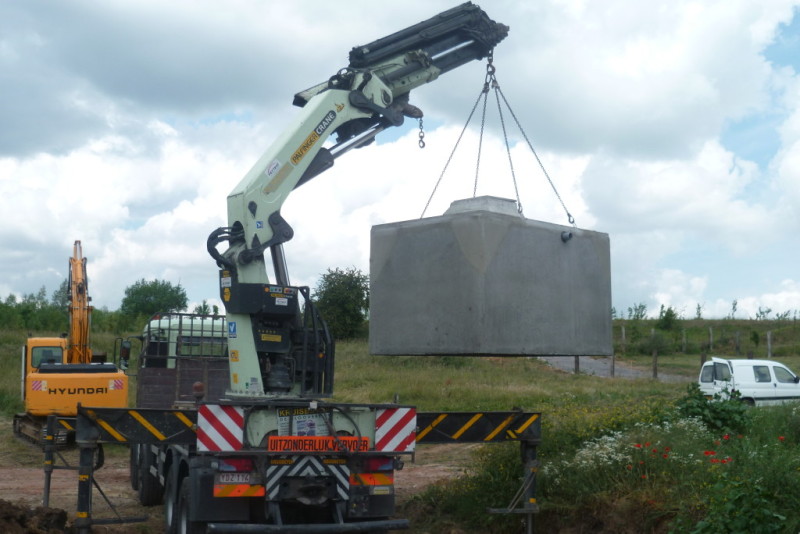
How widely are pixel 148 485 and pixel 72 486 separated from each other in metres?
2.47

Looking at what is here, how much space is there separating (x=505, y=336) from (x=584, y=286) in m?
1.12

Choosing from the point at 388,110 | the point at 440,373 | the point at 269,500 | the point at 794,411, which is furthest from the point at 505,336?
the point at 440,373

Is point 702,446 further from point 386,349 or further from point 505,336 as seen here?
point 386,349

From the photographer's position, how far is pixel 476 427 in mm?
8383

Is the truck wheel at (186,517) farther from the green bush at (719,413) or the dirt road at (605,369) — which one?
the dirt road at (605,369)

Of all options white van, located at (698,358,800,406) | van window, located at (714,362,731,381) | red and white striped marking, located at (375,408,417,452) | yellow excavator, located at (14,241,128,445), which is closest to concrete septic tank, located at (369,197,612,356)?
red and white striped marking, located at (375,408,417,452)

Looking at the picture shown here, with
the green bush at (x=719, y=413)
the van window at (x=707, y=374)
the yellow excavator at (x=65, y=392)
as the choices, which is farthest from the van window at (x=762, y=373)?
the yellow excavator at (x=65, y=392)

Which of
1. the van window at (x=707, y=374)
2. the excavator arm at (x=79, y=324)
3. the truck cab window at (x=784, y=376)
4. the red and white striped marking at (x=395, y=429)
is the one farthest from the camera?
the van window at (x=707, y=374)

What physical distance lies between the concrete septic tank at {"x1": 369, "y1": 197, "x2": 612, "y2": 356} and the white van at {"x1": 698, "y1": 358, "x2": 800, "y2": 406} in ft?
41.6

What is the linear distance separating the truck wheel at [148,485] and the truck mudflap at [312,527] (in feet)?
14.7

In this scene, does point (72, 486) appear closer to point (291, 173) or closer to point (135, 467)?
point (135, 467)

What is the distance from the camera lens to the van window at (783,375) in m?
20.1

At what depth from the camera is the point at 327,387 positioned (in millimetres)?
8695

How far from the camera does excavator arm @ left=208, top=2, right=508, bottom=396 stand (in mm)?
8508
